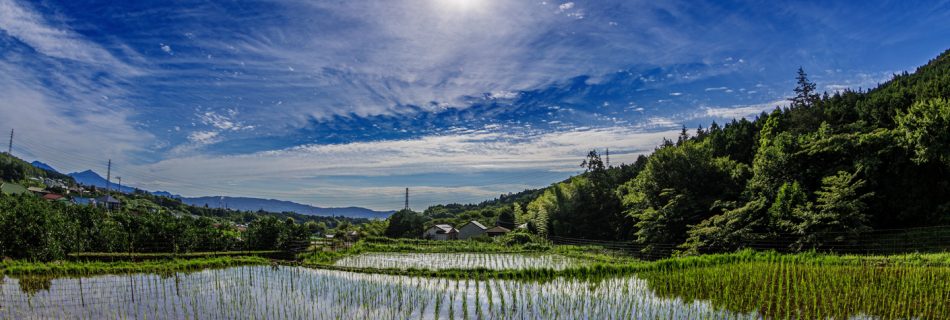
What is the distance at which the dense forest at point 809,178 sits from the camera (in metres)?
18.5

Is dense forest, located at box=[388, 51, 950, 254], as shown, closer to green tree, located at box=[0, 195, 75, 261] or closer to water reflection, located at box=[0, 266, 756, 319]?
water reflection, located at box=[0, 266, 756, 319]

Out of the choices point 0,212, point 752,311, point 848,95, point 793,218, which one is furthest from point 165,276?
point 848,95

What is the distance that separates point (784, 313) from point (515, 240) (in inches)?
1137

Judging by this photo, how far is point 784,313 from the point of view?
7727 millimetres

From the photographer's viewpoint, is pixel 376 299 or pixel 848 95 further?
pixel 848 95

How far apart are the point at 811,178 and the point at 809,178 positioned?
3.1 inches

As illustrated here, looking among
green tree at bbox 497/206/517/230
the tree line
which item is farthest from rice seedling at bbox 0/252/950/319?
green tree at bbox 497/206/517/230

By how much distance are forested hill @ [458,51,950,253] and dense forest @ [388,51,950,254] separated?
0.05 meters

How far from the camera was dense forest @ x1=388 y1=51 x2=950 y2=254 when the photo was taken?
18.5 m

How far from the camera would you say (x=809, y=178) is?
22.6 meters

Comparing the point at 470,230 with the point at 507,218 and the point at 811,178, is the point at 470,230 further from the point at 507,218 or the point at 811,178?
the point at 811,178

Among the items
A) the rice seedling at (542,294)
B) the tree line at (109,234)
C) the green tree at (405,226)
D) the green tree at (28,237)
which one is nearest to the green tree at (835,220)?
the rice seedling at (542,294)

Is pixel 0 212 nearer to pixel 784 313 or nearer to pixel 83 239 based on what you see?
pixel 83 239

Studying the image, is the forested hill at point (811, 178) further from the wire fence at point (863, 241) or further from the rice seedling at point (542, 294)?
the rice seedling at point (542, 294)
